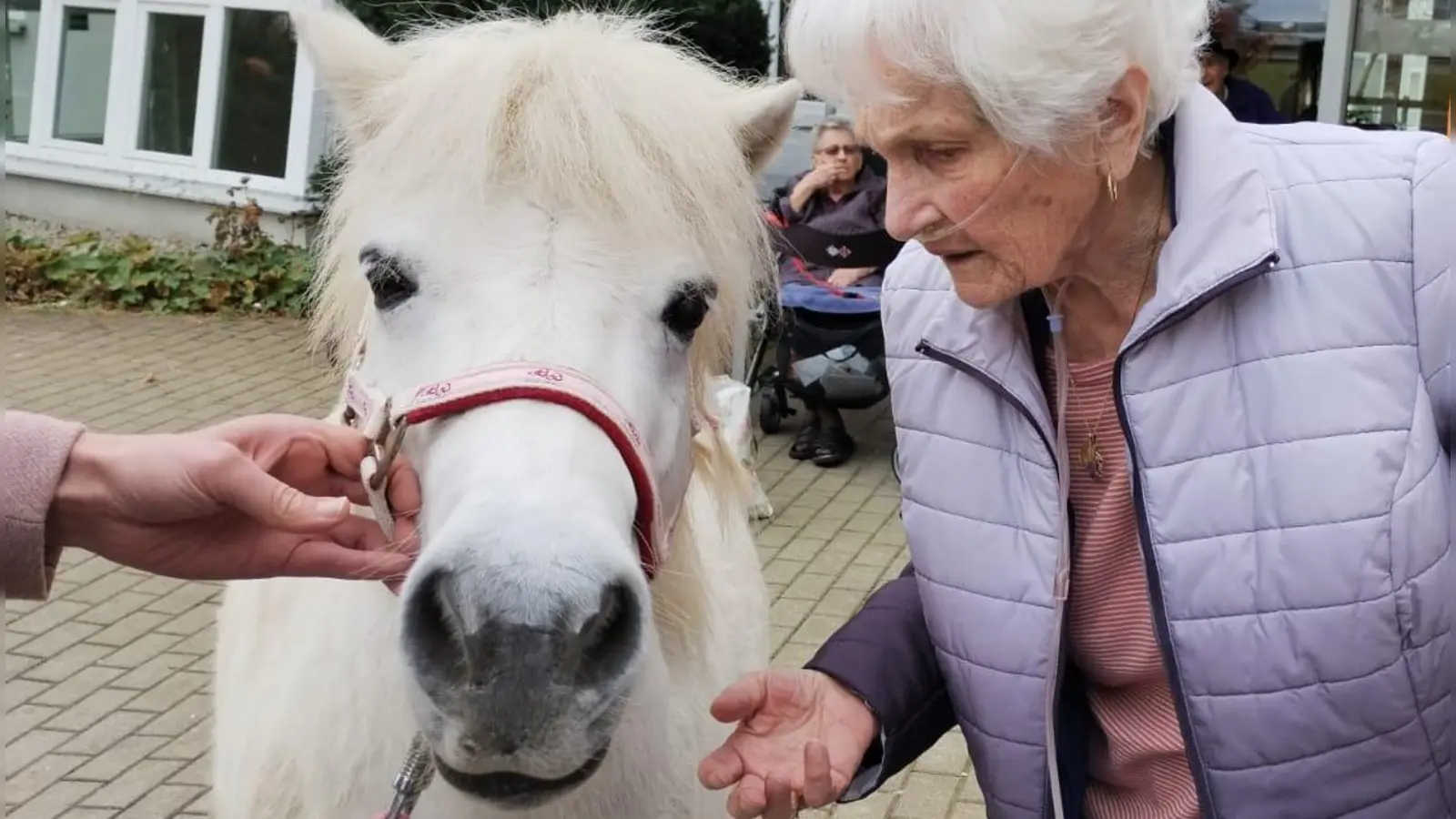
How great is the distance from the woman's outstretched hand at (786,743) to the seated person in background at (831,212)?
460cm

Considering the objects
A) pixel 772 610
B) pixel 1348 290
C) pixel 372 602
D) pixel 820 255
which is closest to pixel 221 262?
pixel 820 255

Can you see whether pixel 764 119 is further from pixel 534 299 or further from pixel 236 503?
pixel 236 503

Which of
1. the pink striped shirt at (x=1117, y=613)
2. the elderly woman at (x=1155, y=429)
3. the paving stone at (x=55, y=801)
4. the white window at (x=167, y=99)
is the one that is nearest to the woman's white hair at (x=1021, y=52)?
the elderly woman at (x=1155, y=429)

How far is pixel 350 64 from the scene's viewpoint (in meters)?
1.97

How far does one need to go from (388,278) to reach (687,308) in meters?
0.39

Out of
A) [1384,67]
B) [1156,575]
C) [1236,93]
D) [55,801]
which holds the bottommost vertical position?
[55,801]

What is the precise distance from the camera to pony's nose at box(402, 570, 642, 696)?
4.32 ft

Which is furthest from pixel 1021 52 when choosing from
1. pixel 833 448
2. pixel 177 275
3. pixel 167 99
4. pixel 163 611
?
pixel 167 99

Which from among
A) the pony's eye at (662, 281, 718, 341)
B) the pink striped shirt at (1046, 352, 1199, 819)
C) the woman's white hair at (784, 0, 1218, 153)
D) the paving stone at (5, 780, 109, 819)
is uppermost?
the woman's white hair at (784, 0, 1218, 153)

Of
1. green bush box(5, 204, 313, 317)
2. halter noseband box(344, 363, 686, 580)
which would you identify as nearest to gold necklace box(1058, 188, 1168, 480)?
halter noseband box(344, 363, 686, 580)

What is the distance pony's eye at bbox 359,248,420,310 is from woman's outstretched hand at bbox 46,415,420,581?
176mm

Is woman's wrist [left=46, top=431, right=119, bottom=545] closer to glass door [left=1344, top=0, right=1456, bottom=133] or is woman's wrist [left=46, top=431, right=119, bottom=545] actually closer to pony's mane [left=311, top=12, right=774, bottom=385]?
pony's mane [left=311, top=12, right=774, bottom=385]

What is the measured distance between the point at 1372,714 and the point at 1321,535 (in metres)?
0.24

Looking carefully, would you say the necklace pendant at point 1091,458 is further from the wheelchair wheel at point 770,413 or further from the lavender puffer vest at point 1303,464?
the wheelchair wheel at point 770,413
